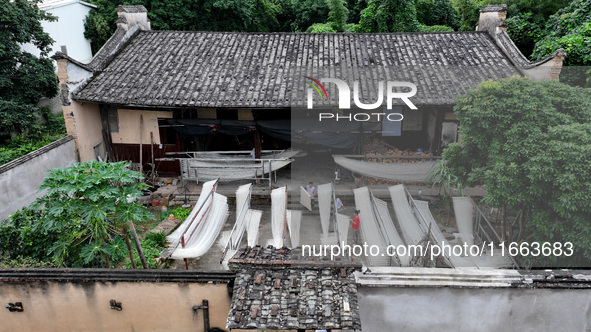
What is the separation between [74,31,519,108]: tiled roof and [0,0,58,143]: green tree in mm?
3074

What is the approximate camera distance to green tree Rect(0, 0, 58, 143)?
13281mm

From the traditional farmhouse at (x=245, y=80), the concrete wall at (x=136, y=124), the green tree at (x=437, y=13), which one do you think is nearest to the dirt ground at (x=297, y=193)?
the traditional farmhouse at (x=245, y=80)

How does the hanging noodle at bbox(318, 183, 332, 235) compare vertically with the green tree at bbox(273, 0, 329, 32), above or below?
below

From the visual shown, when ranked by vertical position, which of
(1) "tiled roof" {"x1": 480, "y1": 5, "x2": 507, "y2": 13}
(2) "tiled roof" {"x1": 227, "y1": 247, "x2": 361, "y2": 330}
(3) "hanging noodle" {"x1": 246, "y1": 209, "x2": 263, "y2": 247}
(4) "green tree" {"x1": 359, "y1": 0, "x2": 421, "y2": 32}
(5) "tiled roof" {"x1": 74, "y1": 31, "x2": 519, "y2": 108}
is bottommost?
(3) "hanging noodle" {"x1": 246, "y1": 209, "x2": 263, "y2": 247}

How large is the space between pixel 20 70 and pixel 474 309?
15.7 m

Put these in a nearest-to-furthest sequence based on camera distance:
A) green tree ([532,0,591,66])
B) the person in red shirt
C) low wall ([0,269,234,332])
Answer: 1. low wall ([0,269,234,332])
2. the person in red shirt
3. green tree ([532,0,591,66])

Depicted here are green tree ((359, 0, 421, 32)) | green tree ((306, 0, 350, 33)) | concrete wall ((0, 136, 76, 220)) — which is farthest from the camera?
green tree ((306, 0, 350, 33))

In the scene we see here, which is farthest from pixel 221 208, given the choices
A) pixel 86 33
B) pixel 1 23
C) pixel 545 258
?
pixel 86 33

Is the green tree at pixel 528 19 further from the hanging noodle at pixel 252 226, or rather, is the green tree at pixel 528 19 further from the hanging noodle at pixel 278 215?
the hanging noodle at pixel 252 226

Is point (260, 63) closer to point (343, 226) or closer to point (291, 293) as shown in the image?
point (343, 226)

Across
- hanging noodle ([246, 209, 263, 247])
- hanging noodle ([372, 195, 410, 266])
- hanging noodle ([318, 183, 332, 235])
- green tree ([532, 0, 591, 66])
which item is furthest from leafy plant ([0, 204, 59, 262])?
green tree ([532, 0, 591, 66])

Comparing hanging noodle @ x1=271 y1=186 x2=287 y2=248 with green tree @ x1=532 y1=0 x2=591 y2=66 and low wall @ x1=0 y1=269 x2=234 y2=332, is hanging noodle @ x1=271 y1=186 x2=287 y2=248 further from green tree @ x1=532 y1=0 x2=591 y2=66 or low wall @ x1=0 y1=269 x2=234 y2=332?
green tree @ x1=532 y1=0 x2=591 y2=66

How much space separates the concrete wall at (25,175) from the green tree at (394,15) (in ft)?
51.8

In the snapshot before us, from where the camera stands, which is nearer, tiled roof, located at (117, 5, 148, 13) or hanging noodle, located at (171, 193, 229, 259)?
hanging noodle, located at (171, 193, 229, 259)
